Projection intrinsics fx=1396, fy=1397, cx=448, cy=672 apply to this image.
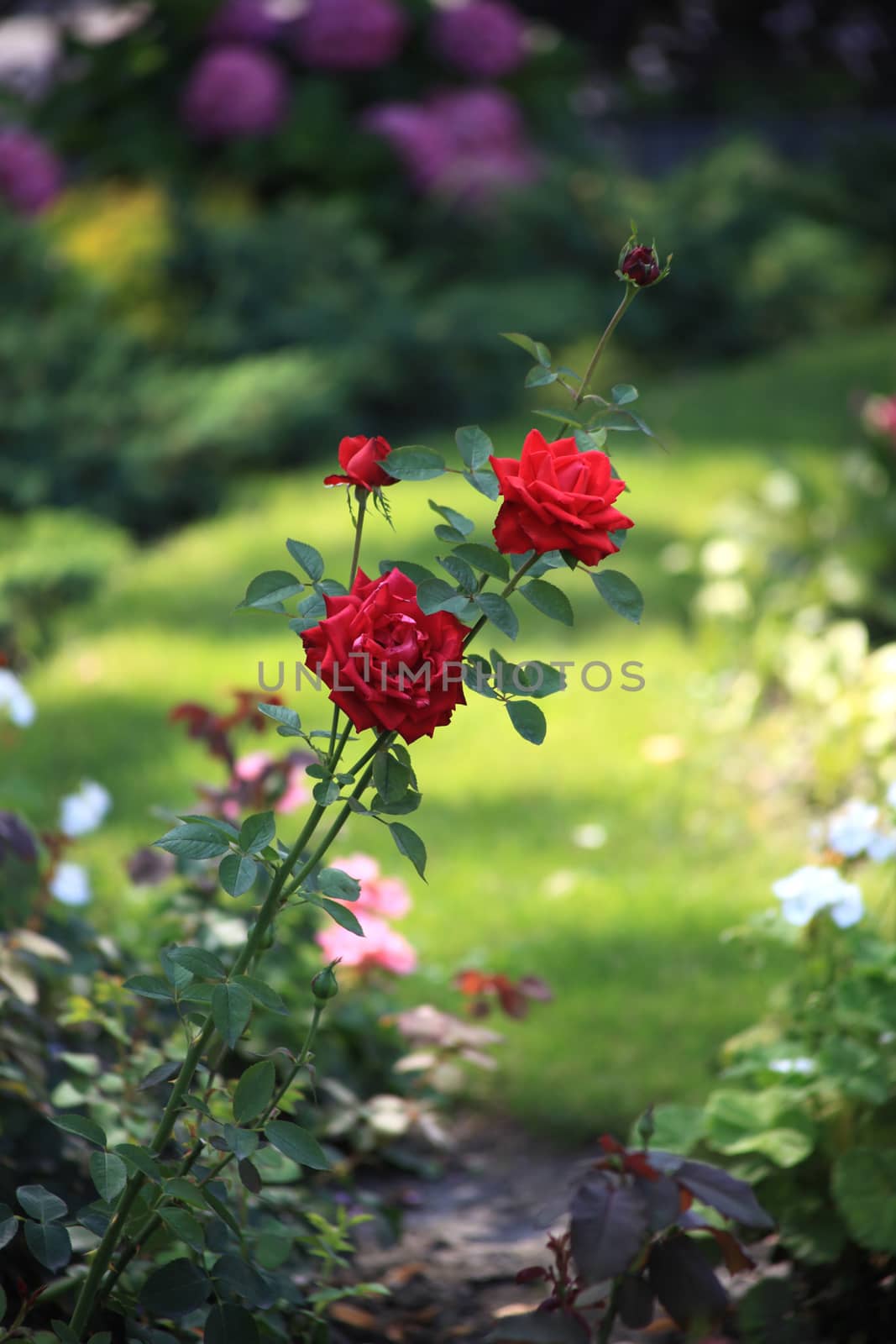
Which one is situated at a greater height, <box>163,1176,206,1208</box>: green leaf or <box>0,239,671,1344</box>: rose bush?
<box>0,239,671,1344</box>: rose bush

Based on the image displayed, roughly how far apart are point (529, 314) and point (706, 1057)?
4.70 m

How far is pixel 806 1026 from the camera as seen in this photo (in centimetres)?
198

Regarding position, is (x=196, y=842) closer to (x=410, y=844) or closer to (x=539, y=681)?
(x=410, y=844)

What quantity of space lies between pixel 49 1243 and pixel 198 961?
0.32 m

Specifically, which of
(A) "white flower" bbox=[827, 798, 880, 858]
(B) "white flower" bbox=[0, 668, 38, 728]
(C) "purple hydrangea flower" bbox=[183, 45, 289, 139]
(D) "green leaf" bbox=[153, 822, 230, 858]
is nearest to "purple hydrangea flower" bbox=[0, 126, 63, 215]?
(C) "purple hydrangea flower" bbox=[183, 45, 289, 139]

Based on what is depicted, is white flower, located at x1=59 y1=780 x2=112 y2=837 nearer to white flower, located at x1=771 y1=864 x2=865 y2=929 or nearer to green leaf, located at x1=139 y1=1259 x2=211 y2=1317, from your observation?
green leaf, located at x1=139 y1=1259 x2=211 y2=1317

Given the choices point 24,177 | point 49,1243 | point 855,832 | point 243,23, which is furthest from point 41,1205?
point 243,23

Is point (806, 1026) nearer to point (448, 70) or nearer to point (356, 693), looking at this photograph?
point (356, 693)

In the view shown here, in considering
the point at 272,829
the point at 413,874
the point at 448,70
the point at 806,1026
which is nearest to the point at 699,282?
the point at 448,70

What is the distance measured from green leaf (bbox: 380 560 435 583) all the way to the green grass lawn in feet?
3.54

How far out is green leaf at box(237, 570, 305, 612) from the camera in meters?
1.31

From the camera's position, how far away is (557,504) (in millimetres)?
1241

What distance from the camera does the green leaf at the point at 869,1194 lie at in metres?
1.64

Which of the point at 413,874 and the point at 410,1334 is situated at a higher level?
the point at 413,874
